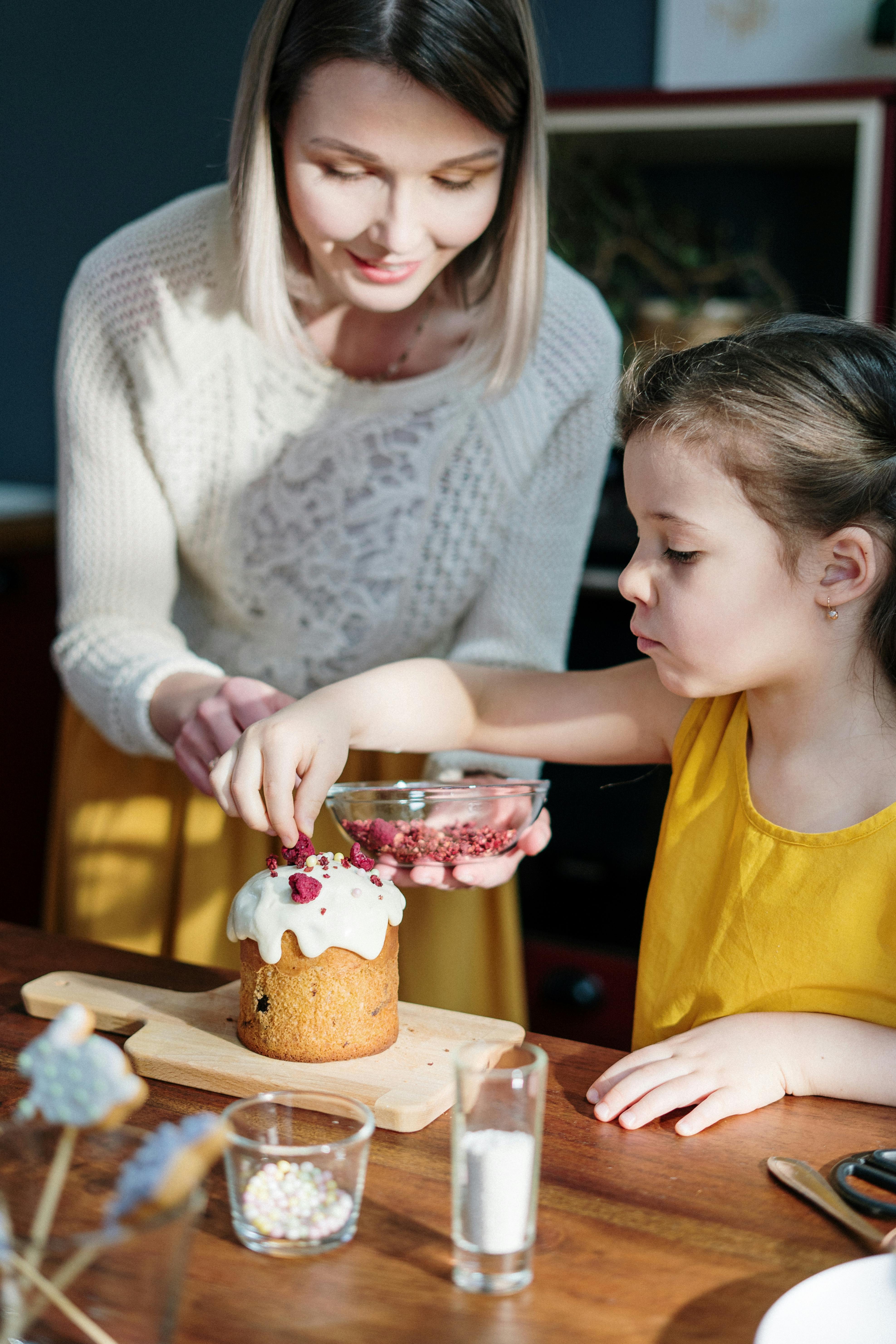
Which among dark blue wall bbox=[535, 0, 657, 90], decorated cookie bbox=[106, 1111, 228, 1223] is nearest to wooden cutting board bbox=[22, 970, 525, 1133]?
decorated cookie bbox=[106, 1111, 228, 1223]

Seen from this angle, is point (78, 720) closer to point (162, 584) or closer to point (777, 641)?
point (162, 584)

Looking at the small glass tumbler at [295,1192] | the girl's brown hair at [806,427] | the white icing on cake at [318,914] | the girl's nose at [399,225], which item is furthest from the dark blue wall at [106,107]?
the small glass tumbler at [295,1192]

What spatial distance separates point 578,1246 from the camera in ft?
2.31

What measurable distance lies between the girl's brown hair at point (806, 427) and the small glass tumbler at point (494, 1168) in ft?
1.71

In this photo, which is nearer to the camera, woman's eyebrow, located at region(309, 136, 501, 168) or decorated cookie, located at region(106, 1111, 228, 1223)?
decorated cookie, located at region(106, 1111, 228, 1223)

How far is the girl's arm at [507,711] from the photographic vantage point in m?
1.23

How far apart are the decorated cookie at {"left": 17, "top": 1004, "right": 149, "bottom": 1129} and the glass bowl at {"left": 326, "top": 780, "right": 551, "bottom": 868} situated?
1.95ft

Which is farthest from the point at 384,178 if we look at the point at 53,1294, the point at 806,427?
the point at 53,1294

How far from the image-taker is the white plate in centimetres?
60

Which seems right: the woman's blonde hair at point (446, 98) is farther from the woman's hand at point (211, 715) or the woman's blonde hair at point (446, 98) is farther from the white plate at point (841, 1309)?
the white plate at point (841, 1309)

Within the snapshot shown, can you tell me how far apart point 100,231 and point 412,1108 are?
2.54 m

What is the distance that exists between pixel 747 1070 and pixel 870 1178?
13 centimetres

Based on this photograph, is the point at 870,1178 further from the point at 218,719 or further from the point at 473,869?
the point at 218,719

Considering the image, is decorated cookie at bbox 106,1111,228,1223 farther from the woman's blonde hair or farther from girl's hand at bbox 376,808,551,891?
the woman's blonde hair
